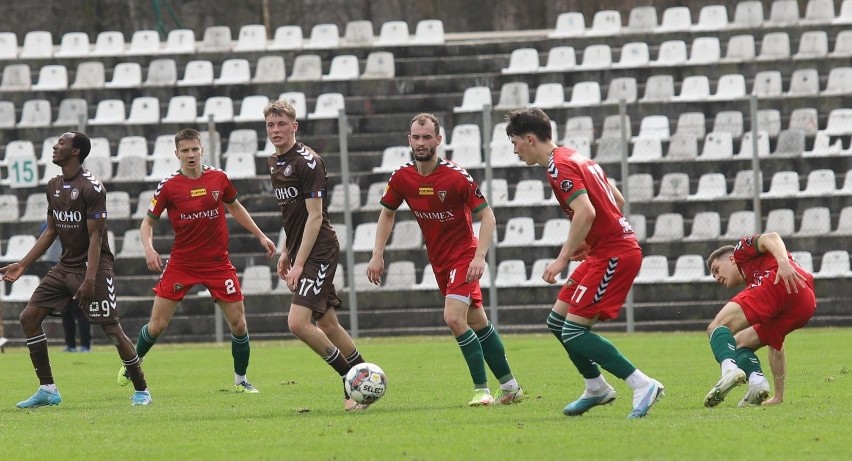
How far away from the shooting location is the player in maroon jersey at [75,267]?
1042 cm

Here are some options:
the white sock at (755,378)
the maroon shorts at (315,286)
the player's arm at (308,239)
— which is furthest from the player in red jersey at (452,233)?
the white sock at (755,378)

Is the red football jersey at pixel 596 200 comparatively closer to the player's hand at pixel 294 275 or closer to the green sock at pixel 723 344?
the green sock at pixel 723 344

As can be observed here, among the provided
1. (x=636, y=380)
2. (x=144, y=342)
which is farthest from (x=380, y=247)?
(x=144, y=342)

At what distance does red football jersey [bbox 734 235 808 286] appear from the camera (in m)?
9.22

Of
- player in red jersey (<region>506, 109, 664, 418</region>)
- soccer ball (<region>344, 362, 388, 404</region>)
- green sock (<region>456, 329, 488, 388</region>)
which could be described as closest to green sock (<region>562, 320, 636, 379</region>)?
player in red jersey (<region>506, 109, 664, 418</region>)

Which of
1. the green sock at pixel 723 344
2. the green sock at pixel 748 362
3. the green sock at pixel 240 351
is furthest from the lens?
the green sock at pixel 240 351

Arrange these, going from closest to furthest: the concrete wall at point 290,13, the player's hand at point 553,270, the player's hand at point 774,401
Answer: the player's hand at point 553,270 → the player's hand at point 774,401 → the concrete wall at point 290,13

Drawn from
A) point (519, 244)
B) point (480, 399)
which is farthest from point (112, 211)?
point (480, 399)

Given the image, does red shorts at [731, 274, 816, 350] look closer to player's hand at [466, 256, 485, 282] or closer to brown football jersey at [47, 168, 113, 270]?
player's hand at [466, 256, 485, 282]

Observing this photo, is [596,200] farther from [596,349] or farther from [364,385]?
[364,385]

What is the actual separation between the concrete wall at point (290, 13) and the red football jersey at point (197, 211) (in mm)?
15607

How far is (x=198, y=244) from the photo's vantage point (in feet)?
38.5

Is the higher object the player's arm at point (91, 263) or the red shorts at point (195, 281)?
the player's arm at point (91, 263)

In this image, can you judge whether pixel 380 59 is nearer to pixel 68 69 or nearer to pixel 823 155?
pixel 68 69
